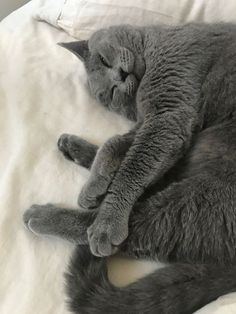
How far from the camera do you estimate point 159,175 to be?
1.26 meters

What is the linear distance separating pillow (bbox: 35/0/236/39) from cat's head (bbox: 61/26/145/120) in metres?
0.09

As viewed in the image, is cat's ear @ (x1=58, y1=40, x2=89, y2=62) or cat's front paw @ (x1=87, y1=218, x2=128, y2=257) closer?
cat's front paw @ (x1=87, y1=218, x2=128, y2=257)

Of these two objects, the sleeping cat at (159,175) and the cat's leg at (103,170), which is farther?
the cat's leg at (103,170)

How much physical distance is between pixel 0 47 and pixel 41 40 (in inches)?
5.8

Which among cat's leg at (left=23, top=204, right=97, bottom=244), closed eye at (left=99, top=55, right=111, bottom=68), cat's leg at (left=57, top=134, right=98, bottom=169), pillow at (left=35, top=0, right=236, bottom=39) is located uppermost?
pillow at (left=35, top=0, right=236, bottom=39)

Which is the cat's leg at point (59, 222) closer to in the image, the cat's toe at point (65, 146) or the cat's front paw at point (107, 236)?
the cat's front paw at point (107, 236)

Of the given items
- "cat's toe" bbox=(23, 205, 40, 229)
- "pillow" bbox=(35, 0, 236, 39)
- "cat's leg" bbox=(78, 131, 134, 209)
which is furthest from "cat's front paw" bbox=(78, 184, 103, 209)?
"pillow" bbox=(35, 0, 236, 39)

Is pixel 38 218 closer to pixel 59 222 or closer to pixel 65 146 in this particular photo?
pixel 59 222

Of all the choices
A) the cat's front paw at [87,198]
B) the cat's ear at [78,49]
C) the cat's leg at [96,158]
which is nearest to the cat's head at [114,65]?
the cat's ear at [78,49]

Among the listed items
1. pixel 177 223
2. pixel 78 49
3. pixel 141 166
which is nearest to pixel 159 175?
pixel 141 166

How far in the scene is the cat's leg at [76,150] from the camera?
52.9 inches

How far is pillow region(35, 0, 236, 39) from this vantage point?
1.54 meters

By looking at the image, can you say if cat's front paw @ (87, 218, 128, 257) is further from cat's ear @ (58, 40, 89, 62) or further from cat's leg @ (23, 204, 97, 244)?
cat's ear @ (58, 40, 89, 62)

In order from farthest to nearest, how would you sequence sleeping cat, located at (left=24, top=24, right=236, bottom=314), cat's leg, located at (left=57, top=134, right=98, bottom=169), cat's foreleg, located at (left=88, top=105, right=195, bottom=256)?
cat's leg, located at (left=57, top=134, right=98, bottom=169) → cat's foreleg, located at (left=88, top=105, right=195, bottom=256) → sleeping cat, located at (left=24, top=24, right=236, bottom=314)
